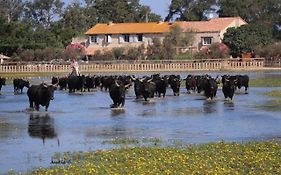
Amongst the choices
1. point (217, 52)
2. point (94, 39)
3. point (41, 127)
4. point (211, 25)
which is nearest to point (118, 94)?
point (41, 127)

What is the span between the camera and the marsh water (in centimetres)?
2144

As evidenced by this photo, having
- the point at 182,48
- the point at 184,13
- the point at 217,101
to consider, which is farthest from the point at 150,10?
the point at 217,101

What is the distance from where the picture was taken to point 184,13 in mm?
143500

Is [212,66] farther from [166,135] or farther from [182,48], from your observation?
[166,135]

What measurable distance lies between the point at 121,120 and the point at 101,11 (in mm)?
116340

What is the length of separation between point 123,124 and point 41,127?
279cm

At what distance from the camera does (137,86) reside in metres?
39.4

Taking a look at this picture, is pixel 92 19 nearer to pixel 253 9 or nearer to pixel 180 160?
pixel 253 9

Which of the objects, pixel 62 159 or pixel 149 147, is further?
pixel 149 147

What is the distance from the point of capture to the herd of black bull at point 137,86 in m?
32.8

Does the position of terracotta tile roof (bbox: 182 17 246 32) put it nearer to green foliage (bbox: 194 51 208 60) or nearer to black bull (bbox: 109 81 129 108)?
green foliage (bbox: 194 51 208 60)

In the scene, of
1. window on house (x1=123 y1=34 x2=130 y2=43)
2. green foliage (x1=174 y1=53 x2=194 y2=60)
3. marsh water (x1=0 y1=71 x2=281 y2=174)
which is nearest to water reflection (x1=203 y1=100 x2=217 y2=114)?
marsh water (x1=0 y1=71 x2=281 y2=174)

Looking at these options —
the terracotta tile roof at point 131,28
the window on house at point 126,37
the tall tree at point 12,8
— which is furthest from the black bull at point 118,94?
the tall tree at point 12,8

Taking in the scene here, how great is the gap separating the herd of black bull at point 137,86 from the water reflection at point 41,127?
69.6 inches
